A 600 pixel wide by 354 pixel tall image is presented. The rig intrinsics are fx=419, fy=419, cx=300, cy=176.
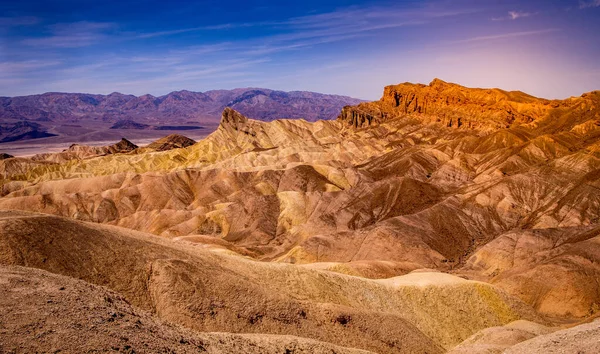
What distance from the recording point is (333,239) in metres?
68.1

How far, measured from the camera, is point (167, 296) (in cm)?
2653

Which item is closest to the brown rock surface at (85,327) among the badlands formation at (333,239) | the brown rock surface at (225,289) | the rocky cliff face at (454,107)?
the badlands formation at (333,239)

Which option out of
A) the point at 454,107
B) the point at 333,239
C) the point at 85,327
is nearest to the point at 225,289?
the point at 85,327

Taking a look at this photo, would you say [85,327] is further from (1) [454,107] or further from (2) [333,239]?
(1) [454,107]

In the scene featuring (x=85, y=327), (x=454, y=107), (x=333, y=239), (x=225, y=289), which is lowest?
(x=333, y=239)

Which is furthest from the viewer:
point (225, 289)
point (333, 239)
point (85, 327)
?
point (333, 239)

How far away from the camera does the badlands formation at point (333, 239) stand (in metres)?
22.4

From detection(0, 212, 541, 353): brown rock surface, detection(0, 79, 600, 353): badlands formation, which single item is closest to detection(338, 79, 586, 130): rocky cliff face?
detection(0, 79, 600, 353): badlands formation

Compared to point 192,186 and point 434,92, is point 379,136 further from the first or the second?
point 192,186

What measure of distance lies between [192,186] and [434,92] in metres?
107

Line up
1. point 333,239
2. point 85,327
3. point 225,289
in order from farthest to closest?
1. point 333,239
2. point 225,289
3. point 85,327

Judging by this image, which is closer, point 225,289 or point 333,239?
point 225,289

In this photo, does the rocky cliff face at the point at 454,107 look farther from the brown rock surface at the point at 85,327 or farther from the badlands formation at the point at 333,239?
the brown rock surface at the point at 85,327

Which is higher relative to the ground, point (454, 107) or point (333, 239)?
point (454, 107)
